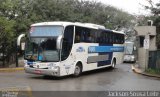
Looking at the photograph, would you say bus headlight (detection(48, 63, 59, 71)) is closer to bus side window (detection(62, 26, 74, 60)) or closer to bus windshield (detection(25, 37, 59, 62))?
bus windshield (detection(25, 37, 59, 62))

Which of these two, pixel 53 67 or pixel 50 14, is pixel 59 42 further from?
pixel 50 14

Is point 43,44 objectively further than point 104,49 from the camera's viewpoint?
No

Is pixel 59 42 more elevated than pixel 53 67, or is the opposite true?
pixel 59 42

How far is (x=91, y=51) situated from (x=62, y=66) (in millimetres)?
4305

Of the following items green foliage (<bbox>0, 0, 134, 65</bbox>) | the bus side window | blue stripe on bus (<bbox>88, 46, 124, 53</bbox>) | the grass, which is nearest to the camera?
the bus side window

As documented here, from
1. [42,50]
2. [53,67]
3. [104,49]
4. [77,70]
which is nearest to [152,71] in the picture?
[104,49]

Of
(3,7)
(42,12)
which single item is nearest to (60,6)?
(42,12)

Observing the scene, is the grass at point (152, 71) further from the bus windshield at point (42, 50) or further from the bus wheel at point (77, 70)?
the bus windshield at point (42, 50)

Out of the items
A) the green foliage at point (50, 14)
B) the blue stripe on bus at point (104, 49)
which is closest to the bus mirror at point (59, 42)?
the blue stripe on bus at point (104, 49)

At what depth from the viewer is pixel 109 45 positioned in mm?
25906

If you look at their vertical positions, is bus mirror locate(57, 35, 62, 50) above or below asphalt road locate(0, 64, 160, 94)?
above

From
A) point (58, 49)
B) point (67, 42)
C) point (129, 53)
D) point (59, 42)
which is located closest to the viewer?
point (59, 42)

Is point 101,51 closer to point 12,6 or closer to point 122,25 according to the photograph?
point 12,6

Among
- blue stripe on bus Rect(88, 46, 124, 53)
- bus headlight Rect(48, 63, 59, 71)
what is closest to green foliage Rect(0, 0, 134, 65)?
blue stripe on bus Rect(88, 46, 124, 53)
